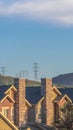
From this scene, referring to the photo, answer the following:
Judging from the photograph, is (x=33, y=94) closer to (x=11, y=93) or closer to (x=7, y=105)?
(x=11, y=93)

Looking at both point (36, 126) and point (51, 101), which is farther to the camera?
point (51, 101)

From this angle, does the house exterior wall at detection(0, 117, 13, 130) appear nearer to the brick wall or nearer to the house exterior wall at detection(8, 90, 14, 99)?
the house exterior wall at detection(8, 90, 14, 99)

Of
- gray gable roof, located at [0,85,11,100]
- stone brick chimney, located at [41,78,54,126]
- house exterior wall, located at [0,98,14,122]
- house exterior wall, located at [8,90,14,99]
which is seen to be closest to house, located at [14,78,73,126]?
stone brick chimney, located at [41,78,54,126]

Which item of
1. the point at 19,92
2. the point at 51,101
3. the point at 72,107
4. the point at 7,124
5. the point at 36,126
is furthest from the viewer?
the point at 51,101

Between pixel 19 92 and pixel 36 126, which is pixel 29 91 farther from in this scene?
pixel 36 126

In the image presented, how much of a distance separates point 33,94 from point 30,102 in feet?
8.49

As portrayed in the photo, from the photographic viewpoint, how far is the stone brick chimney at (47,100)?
71625 mm

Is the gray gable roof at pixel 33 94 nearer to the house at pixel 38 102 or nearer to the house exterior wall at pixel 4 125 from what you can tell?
the house at pixel 38 102

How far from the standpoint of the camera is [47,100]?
71.9 metres

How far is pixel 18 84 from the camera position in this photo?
223 ft

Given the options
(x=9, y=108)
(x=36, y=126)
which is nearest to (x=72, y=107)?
(x=36, y=126)

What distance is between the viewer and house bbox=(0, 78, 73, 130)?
6638cm

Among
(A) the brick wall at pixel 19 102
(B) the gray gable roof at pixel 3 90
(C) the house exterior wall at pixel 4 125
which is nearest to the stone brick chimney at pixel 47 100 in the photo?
(A) the brick wall at pixel 19 102

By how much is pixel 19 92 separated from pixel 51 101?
679 cm
